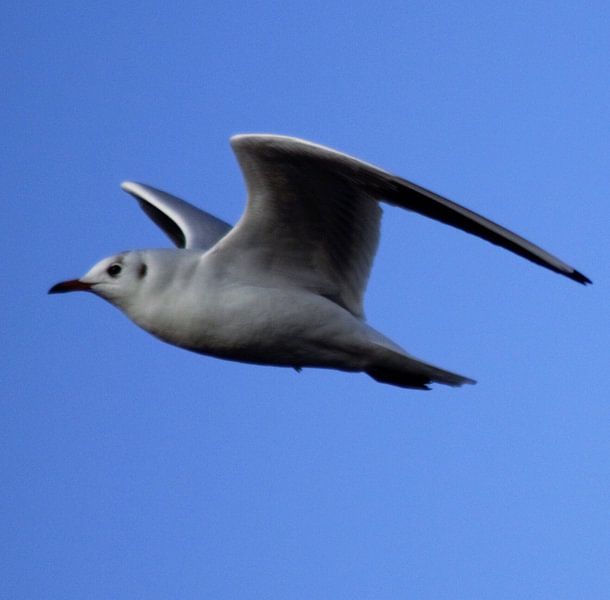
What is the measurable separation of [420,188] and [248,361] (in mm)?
1702

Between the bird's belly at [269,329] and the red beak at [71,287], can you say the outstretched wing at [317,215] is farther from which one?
A: the red beak at [71,287]

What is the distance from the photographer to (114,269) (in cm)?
982

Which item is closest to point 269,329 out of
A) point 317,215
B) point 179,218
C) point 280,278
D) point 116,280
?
point 280,278

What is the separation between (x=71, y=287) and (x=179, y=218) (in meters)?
1.68

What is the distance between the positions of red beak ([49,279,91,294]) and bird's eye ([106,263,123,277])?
0.17 m

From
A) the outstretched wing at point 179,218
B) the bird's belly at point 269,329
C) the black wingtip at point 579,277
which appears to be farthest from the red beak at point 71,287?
the black wingtip at point 579,277

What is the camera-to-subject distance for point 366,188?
9398mm

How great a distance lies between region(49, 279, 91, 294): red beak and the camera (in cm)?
991

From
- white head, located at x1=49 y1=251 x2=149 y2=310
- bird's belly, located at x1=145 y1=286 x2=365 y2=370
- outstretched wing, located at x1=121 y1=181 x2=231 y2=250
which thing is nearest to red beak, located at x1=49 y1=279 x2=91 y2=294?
white head, located at x1=49 y1=251 x2=149 y2=310

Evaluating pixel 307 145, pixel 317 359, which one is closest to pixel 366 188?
pixel 307 145

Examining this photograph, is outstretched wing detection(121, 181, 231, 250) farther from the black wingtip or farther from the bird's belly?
the black wingtip

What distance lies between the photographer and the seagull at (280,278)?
30.8 feet

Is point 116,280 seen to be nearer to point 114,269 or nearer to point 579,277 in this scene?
point 114,269

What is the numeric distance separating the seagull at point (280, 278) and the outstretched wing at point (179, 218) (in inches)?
41.1
